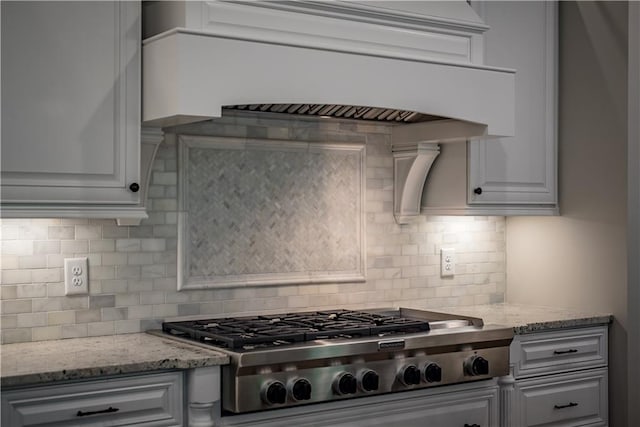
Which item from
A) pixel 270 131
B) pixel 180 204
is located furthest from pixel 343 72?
pixel 180 204

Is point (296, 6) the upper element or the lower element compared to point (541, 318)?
upper

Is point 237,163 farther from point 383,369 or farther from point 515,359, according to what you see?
point 515,359

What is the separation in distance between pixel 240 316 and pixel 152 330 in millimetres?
357

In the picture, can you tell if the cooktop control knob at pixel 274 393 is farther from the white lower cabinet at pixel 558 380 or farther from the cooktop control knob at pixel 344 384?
the white lower cabinet at pixel 558 380

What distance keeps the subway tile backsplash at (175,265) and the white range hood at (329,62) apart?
32 centimetres

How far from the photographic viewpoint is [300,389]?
105 inches

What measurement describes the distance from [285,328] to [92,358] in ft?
2.21

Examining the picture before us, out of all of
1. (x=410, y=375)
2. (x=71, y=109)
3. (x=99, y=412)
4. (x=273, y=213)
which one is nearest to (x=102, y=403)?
(x=99, y=412)

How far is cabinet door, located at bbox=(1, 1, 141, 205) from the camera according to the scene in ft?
8.38

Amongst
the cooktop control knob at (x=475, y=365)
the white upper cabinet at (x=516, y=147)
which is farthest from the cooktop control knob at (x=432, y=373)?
the white upper cabinet at (x=516, y=147)

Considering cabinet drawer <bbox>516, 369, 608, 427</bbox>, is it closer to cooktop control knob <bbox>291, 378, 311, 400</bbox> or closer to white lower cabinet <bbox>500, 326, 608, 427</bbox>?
white lower cabinet <bbox>500, 326, 608, 427</bbox>

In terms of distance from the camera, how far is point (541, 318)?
11.5 ft

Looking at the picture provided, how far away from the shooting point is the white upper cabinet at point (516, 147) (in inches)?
140

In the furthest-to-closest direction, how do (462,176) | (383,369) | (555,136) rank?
(555,136) → (462,176) → (383,369)
